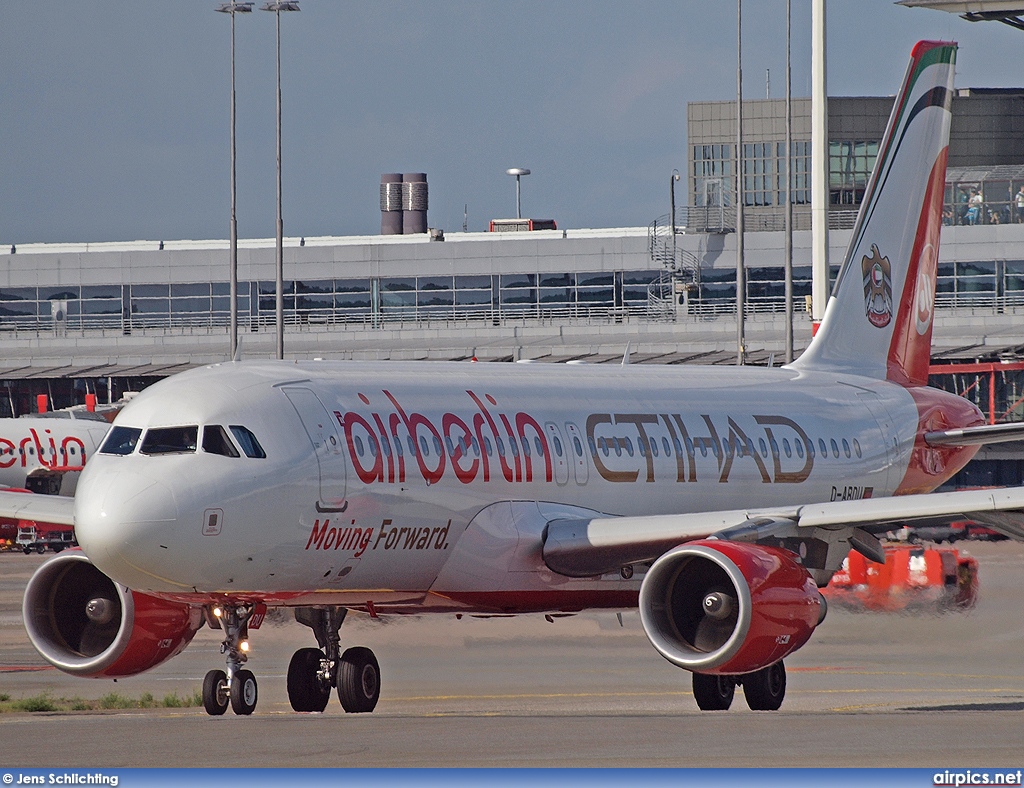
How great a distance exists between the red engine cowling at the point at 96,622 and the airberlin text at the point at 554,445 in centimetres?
293

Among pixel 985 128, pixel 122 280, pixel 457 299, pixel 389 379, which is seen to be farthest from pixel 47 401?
pixel 389 379

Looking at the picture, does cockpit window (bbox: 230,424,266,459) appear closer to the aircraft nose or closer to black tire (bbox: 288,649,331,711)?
the aircraft nose

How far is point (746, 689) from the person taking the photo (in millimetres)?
21234

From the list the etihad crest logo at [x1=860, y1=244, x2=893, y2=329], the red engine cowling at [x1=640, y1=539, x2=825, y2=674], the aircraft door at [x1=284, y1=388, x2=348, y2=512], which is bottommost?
the red engine cowling at [x1=640, y1=539, x2=825, y2=674]

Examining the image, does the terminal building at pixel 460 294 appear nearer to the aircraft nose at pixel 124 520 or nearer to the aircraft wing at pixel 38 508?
the aircraft wing at pixel 38 508

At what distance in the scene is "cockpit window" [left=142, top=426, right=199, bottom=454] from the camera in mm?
18172

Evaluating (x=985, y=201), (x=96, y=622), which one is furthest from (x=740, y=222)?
(x=96, y=622)

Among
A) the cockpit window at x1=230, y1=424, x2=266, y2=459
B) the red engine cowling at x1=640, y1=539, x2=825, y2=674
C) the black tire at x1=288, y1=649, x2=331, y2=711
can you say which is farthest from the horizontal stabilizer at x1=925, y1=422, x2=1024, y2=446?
the cockpit window at x1=230, y1=424, x2=266, y2=459

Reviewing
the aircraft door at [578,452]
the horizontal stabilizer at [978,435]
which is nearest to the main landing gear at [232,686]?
the aircraft door at [578,452]

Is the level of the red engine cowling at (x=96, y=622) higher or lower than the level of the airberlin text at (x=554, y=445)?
lower

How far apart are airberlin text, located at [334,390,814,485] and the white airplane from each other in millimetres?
31

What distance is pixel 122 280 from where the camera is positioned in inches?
3322

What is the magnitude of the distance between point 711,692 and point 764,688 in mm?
649

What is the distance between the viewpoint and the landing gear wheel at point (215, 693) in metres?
18.2
